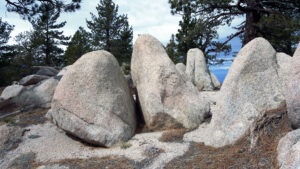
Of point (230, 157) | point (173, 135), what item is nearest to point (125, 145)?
point (173, 135)

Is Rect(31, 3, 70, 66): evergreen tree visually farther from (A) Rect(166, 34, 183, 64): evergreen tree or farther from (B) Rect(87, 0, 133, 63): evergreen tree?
(A) Rect(166, 34, 183, 64): evergreen tree

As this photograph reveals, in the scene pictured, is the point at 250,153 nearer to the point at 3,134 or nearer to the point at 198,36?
the point at 3,134

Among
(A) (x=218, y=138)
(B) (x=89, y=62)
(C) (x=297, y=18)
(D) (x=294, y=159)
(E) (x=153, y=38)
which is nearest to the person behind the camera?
(D) (x=294, y=159)

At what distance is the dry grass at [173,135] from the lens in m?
6.09

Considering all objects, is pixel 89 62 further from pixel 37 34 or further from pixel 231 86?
pixel 37 34

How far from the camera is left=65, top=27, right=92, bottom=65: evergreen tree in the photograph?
Answer: 25639 mm

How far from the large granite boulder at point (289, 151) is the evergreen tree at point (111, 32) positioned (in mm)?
21161

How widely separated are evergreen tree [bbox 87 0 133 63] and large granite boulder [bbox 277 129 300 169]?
21.2 meters

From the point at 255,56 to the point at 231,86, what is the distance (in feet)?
2.94

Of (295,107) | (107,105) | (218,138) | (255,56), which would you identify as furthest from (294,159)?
(107,105)

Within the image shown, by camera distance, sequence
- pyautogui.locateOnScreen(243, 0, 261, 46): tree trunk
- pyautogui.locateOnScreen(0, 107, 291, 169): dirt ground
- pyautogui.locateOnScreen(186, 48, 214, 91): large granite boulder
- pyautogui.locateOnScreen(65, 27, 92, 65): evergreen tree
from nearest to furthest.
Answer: pyautogui.locateOnScreen(0, 107, 291, 169): dirt ground, pyautogui.locateOnScreen(243, 0, 261, 46): tree trunk, pyautogui.locateOnScreen(186, 48, 214, 91): large granite boulder, pyautogui.locateOnScreen(65, 27, 92, 65): evergreen tree

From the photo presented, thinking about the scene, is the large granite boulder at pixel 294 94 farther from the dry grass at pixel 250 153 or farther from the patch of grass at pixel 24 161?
the patch of grass at pixel 24 161

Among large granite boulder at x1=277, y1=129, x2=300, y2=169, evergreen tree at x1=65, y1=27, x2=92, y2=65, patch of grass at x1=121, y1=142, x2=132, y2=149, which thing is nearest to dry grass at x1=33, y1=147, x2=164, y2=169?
patch of grass at x1=121, y1=142, x2=132, y2=149

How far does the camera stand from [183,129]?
6656 mm
